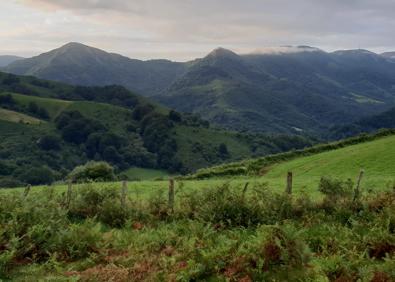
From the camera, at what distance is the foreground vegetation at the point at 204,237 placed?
15.5m

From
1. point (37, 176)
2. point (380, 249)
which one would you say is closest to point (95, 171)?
point (380, 249)

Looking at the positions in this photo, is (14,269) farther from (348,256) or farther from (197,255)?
(348,256)

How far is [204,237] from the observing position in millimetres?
19109

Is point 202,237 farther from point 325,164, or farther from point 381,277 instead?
point 325,164

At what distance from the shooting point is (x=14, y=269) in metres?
17.1

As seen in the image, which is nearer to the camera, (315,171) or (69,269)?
(69,269)

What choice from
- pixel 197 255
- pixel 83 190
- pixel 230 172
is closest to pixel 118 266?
pixel 197 255

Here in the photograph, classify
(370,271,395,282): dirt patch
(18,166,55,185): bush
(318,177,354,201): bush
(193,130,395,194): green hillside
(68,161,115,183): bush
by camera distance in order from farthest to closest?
(18,166,55,185): bush, (68,161,115,183): bush, (193,130,395,194): green hillside, (318,177,354,201): bush, (370,271,395,282): dirt patch

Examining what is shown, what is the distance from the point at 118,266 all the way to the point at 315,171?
127 feet

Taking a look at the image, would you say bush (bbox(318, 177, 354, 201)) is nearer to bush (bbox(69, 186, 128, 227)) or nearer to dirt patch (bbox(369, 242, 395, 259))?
dirt patch (bbox(369, 242, 395, 259))

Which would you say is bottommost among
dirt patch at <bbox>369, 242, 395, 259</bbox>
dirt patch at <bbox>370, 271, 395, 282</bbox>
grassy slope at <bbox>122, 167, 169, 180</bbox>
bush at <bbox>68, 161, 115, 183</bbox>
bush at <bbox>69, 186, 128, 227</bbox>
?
grassy slope at <bbox>122, 167, 169, 180</bbox>

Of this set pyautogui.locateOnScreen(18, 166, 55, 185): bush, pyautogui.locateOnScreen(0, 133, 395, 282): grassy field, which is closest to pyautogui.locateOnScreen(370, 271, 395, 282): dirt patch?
pyautogui.locateOnScreen(0, 133, 395, 282): grassy field

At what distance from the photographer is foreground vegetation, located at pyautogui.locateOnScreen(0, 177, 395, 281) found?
50.7ft

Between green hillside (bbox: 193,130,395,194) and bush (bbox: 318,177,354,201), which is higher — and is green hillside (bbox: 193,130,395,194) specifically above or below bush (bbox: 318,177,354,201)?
below
